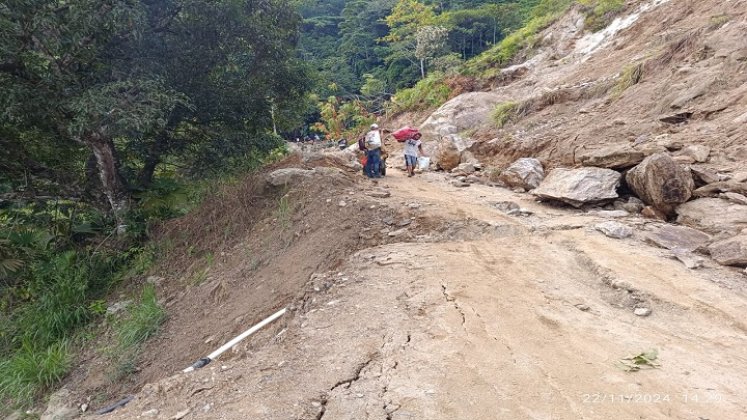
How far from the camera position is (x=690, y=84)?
7.66 metres

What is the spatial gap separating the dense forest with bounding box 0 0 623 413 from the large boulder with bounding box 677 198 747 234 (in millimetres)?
6851

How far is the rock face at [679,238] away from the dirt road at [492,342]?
0.19m

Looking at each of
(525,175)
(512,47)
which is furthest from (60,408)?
(512,47)

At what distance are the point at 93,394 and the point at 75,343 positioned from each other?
1.64 metres

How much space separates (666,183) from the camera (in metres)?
5.66

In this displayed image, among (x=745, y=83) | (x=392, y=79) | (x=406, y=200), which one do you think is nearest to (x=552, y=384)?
(x=406, y=200)

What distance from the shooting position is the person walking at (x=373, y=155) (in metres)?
9.08

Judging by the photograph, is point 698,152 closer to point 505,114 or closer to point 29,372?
point 505,114

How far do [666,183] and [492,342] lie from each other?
13.7 feet

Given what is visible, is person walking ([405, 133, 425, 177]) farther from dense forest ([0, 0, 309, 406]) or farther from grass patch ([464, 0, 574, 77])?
grass patch ([464, 0, 574, 77])

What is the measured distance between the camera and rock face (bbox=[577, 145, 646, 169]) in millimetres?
6582

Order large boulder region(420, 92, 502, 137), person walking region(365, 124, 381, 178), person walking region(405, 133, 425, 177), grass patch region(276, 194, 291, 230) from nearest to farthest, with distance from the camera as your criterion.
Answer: grass patch region(276, 194, 291, 230) < person walking region(365, 124, 381, 178) < person walking region(405, 133, 425, 177) < large boulder region(420, 92, 502, 137)

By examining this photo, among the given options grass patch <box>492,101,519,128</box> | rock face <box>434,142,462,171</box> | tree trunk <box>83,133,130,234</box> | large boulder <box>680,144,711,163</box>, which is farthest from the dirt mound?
grass patch <box>492,101,519,128</box>

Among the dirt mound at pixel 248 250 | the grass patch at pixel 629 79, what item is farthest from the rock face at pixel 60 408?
the grass patch at pixel 629 79
